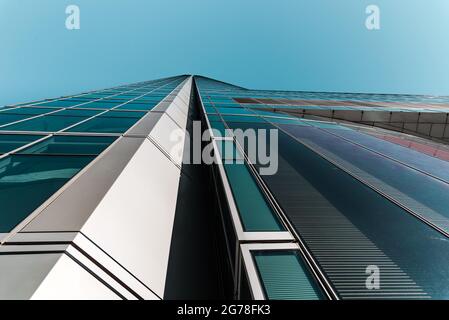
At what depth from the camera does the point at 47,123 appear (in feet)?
28.8

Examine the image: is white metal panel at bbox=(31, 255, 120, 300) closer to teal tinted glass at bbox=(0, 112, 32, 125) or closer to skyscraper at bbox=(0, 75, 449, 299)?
skyscraper at bbox=(0, 75, 449, 299)

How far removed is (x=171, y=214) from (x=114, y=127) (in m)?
4.92

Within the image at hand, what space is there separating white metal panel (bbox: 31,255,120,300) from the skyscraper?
12 millimetres

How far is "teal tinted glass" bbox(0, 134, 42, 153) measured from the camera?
244 inches

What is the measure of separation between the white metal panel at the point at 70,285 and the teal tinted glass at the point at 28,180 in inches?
49.0

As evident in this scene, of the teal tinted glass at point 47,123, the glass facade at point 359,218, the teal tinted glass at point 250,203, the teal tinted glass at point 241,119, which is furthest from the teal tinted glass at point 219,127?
the teal tinted glass at point 47,123

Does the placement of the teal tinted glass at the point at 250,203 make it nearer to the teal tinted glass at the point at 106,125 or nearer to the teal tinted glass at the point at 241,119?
the teal tinted glass at the point at 106,125

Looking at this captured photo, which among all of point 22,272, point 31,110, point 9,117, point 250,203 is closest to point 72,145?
point 22,272

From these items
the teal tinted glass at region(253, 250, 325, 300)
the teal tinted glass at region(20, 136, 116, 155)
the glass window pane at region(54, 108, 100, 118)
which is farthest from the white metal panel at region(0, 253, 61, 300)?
the glass window pane at region(54, 108, 100, 118)

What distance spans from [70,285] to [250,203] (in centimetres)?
301

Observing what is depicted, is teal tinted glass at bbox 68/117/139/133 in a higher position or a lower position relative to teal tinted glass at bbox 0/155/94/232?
higher

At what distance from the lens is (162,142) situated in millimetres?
8164

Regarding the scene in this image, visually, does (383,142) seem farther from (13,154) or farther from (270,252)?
(13,154)

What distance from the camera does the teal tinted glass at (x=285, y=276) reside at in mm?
2947
